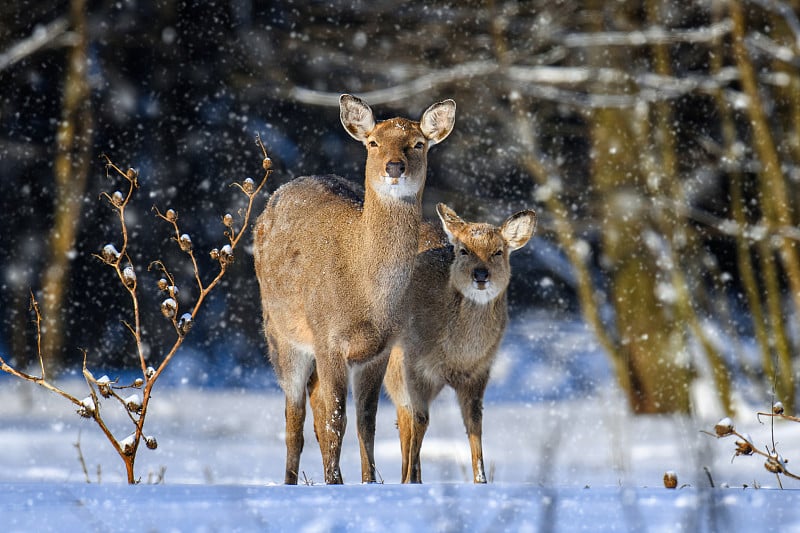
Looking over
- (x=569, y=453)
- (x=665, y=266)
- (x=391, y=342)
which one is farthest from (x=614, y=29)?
(x=391, y=342)

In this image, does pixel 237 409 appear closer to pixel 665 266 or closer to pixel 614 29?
pixel 665 266

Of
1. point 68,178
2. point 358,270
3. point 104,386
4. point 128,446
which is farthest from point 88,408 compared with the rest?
point 68,178

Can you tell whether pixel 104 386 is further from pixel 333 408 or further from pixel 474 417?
pixel 474 417

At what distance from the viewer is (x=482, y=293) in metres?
7.11

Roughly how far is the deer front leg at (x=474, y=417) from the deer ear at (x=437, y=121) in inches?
57.1

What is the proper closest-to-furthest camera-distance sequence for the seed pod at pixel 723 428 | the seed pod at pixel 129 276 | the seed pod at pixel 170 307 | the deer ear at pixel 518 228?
the seed pod at pixel 723 428
the seed pod at pixel 170 307
the seed pod at pixel 129 276
the deer ear at pixel 518 228

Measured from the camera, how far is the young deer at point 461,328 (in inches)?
280

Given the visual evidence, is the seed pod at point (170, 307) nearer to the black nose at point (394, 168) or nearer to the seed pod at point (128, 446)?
the seed pod at point (128, 446)

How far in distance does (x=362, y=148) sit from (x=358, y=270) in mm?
7221

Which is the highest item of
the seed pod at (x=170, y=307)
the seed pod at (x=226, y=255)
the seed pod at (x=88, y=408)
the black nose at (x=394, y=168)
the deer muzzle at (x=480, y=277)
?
the black nose at (x=394, y=168)

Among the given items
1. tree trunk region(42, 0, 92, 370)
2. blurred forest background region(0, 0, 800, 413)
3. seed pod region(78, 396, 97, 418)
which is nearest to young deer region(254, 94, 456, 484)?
seed pod region(78, 396, 97, 418)

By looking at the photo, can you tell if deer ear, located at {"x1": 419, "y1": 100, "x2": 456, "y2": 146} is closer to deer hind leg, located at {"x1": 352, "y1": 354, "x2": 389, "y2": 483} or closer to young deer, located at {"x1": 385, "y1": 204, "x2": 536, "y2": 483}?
young deer, located at {"x1": 385, "y1": 204, "x2": 536, "y2": 483}

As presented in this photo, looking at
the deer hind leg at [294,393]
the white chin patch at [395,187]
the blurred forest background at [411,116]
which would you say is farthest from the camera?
the blurred forest background at [411,116]

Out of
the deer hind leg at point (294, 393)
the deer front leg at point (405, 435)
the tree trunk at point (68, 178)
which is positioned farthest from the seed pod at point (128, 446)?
the tree trunk at point (68, 178)
